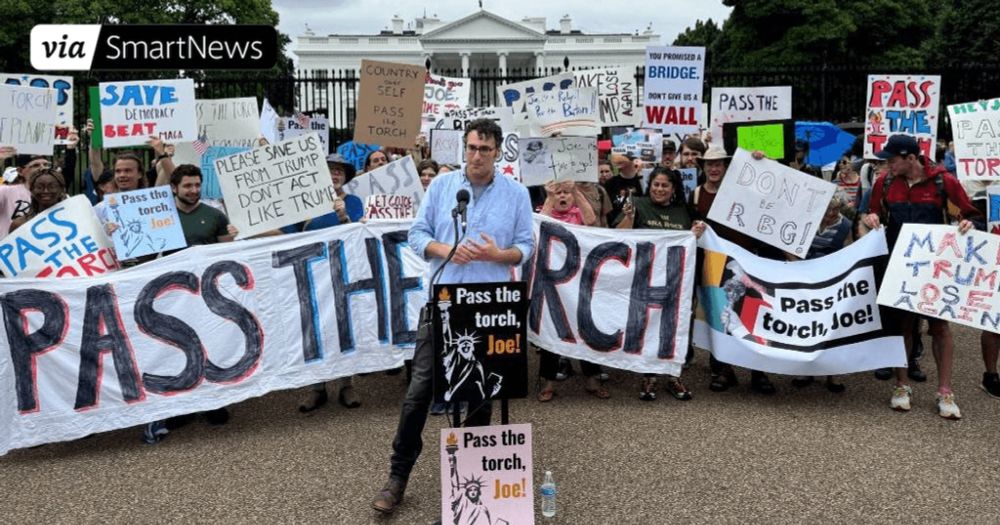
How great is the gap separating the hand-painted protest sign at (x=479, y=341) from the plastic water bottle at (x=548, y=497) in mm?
569

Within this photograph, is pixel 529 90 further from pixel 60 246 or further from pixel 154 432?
pixel 154 432

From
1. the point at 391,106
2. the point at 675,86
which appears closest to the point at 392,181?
the point at 391,106

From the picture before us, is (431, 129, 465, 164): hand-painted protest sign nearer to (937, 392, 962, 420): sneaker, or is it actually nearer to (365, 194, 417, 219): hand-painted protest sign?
(365, 194, 417, 219): hand-painted protest sign

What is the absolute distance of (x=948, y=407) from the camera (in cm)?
559

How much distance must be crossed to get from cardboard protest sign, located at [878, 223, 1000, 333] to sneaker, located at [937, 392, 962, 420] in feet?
1.73

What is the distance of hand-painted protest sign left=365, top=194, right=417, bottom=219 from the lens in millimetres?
7312

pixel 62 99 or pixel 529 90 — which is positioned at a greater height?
pixel 62 99

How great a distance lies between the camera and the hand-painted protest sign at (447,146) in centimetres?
1020

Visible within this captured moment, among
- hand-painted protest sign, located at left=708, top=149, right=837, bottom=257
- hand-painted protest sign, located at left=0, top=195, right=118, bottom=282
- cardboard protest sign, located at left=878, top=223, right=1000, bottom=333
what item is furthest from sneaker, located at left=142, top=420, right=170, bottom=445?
cardboard protest sign, located at left=878, top=223, right=1000, bottom=333

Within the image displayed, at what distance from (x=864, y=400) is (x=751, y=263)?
1.31 m

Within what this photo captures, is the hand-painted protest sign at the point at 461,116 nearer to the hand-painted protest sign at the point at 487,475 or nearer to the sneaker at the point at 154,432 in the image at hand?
the sneaker at the point at 154,432

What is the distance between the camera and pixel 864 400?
605cm

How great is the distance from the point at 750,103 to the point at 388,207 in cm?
410

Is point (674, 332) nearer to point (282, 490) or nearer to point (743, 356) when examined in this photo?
point (743, 356)
